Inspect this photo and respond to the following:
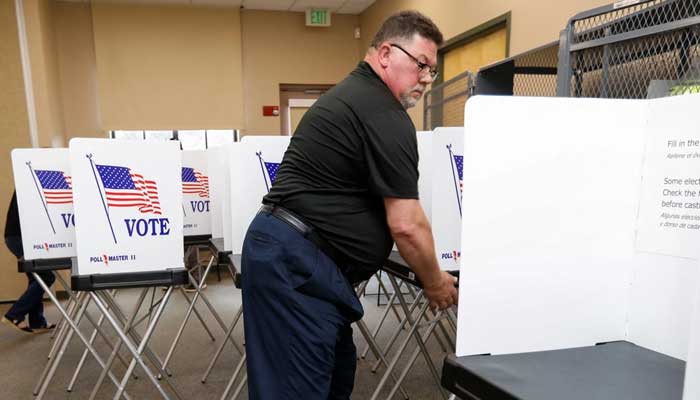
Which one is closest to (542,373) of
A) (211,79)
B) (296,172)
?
(296,172)

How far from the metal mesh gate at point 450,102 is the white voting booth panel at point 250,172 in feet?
3.43

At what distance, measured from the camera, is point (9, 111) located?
4.04 metres

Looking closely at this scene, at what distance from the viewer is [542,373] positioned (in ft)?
2.78

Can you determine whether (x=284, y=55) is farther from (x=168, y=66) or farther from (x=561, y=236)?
(x=561, y=236)

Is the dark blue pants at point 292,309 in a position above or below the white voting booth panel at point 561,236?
below

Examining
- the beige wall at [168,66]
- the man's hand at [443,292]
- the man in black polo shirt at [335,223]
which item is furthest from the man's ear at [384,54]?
the beige wall at [168,66]

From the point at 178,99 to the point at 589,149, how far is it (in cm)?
544

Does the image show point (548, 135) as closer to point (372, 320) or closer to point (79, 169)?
point (79, 169)

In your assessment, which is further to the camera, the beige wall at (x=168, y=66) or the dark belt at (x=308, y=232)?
the beige wall at (x=168, y=66)

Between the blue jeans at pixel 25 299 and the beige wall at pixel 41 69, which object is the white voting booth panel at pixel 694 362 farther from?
the beige wall at pixel 41 69

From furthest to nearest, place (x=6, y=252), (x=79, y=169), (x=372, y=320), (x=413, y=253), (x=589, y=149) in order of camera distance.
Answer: (x=6, y=252)
(x=372, y=320)
(x=79, y=169)
(x=413, y=253)
(x=589, y=149)

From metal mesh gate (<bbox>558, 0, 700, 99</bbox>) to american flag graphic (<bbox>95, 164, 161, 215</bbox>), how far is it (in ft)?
5.10

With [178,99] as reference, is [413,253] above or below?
below

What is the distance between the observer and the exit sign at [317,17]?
5.86 meters
